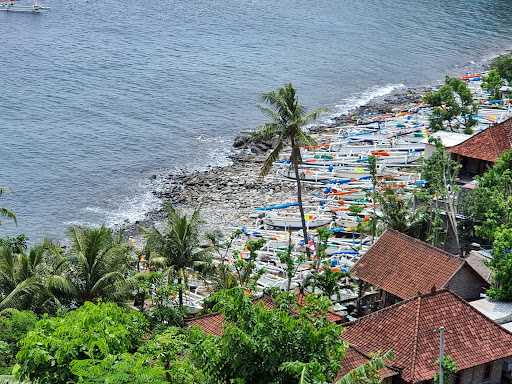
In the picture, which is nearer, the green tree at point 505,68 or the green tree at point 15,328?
the green tree at point 15,328

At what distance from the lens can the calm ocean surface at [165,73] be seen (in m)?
60.1

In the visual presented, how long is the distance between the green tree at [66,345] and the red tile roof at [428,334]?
29.4 ft

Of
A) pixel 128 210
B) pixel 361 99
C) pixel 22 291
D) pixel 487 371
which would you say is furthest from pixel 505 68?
pixel 22 291

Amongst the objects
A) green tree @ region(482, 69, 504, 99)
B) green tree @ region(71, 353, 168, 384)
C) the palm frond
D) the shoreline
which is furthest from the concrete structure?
green tree @ region(71, 353, 168, 384)

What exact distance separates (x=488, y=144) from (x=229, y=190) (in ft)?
57.2

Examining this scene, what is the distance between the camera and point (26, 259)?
32.3 metres

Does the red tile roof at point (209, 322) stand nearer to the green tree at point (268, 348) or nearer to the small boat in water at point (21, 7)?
the green tree at point (268, 348)

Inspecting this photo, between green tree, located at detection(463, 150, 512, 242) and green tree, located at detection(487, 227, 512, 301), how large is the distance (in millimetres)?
2433

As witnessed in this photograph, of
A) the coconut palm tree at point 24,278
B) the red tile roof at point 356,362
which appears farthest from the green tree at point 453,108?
the red tile roof at point 356,362

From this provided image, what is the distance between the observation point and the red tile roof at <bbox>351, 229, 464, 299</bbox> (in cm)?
3222

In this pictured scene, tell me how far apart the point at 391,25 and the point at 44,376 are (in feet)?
318

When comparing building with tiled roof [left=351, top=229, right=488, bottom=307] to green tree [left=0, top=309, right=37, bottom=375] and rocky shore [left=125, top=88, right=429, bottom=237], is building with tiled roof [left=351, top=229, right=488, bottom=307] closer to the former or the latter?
green tree [left=0, top=309, right=37, bottom=375]

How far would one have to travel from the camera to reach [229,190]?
185 ft

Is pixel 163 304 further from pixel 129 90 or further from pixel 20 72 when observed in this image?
pixel 20 72
